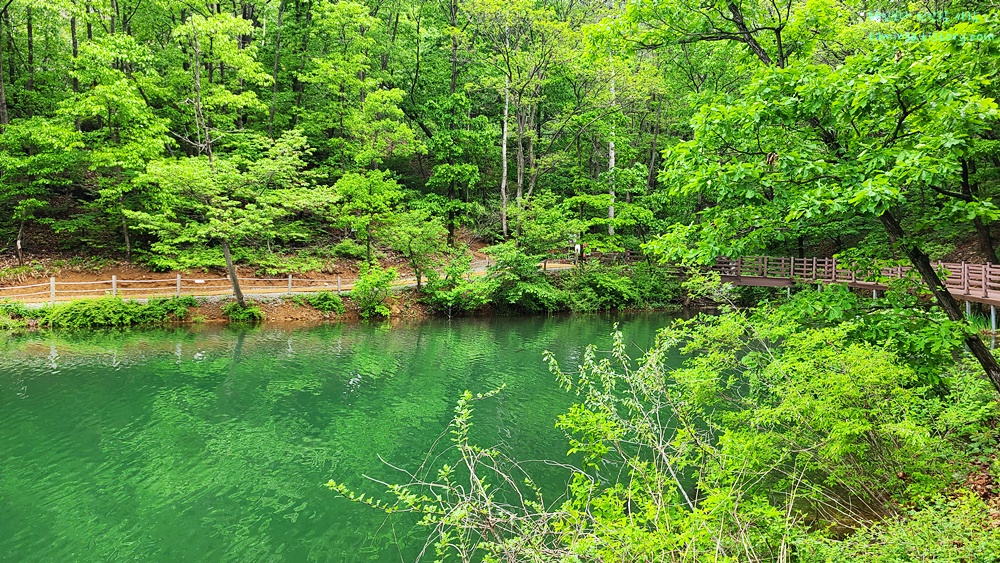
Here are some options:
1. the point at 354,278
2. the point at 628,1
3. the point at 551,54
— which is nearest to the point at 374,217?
the point at 354,278

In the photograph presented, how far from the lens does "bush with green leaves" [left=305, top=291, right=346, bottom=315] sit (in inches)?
789

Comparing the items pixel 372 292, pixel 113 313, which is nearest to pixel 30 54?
pixel 113 313

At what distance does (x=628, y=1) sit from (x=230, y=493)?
Result: 25.8ft

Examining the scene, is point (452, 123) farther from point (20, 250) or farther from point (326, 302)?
point (20, 250)

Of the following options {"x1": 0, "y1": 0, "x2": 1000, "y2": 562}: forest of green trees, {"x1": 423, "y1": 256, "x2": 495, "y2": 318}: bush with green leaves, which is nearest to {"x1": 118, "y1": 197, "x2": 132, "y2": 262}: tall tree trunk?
{"x1": 0, "y1": 0, "x2": 1000, "y2": 562}: forest of green trees

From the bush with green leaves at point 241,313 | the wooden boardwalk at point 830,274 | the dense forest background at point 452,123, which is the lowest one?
the bush with green leaves at point 241,313

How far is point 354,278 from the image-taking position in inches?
916

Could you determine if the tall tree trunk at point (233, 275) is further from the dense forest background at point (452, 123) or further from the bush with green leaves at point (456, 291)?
the bush with green leaves at point (456, 291)

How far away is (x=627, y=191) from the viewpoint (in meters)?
25.1

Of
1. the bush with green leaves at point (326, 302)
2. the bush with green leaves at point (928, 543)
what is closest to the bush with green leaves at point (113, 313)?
the bush with green leaves at point (326, 302)

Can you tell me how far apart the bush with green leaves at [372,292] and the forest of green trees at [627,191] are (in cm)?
Answer: 193

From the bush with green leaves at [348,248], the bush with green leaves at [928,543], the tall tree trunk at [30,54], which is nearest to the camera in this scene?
the bush with green leaves at [928,543]

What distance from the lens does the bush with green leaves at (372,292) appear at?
2022 cm

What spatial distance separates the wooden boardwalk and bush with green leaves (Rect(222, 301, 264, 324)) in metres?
15.8
